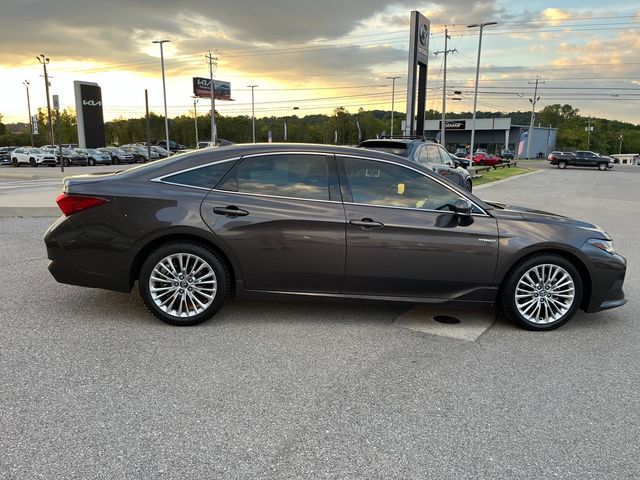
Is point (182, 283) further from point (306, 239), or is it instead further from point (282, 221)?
point (306, 239)

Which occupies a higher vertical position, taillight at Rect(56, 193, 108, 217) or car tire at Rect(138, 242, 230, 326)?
taillight at Rect(56, 193, 108, 217)

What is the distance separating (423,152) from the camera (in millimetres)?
10312

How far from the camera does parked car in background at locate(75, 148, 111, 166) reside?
42725 millimetres

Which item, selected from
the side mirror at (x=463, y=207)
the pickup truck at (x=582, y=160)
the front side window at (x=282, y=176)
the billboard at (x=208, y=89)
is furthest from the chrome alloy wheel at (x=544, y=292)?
the billboard at (x=208, y=89)

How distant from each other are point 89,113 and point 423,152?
54.4m

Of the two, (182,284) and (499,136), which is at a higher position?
(499,136)

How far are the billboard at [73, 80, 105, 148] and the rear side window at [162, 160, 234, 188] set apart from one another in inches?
2259

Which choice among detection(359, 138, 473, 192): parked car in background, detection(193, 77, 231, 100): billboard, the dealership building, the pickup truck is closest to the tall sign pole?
detection(359, 138, 473, 192): parked car in background

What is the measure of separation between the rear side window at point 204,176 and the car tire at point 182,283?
0.54 m

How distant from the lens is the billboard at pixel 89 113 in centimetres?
5409

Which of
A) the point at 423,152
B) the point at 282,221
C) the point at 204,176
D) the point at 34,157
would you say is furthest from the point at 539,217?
the point at 34,157

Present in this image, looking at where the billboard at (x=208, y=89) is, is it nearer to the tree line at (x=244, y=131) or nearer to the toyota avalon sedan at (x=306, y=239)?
the tree line at (x=244, y=131)

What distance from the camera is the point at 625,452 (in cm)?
271

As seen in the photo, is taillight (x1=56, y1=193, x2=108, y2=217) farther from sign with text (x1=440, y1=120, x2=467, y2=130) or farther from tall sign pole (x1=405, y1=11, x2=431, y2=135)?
sign with text (x1=440, y1=120, x2=467, y2=130)
